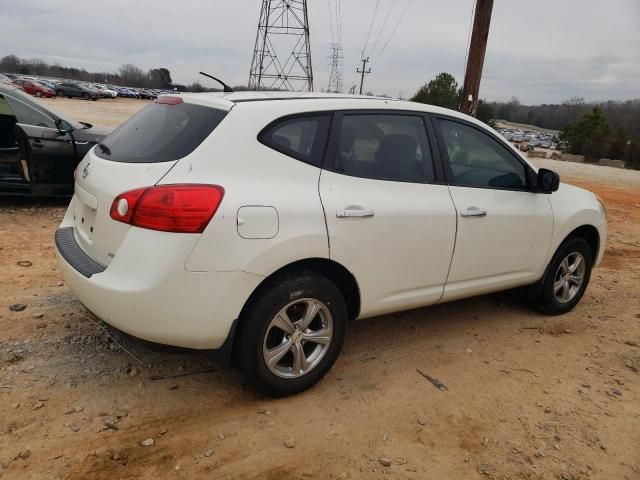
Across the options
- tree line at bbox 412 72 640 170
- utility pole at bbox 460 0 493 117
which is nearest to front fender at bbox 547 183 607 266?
utility pole at bbox 460 0 493 117

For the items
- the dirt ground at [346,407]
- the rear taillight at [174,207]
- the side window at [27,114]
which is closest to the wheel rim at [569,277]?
the dirt ground at [346,407]

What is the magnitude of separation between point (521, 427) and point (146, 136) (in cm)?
273

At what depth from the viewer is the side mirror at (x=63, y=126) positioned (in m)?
6.67

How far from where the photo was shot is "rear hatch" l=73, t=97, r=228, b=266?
2.75 m

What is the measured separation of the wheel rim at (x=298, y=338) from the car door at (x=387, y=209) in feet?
1.01

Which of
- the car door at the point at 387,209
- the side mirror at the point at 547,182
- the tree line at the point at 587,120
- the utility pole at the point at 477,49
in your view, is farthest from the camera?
the tree line at the point at 587,120

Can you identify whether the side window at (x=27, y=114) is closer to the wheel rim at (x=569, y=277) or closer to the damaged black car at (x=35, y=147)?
the damaged black car at (x=35, y=147)

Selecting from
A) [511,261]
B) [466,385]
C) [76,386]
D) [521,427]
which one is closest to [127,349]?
[76,386]

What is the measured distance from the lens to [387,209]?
3.23 metres

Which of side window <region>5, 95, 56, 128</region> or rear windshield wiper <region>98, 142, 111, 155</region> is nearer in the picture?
rear windshield wiper <region>98, 142, 111, 155</region>

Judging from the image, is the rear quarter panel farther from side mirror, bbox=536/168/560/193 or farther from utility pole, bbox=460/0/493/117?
utility pole, bbox=460/0/493/117

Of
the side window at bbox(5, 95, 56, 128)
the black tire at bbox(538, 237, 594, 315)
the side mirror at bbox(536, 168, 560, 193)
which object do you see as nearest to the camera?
the side mirror at bbox(536, 168, 560, 193)

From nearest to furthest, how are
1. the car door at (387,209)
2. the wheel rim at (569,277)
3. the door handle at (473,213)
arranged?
1. the car door at (387,209)
2. the door handle at (473,213)
3. the wheel rim at (569,277)

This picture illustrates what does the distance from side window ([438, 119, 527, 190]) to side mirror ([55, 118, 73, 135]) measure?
508cm
